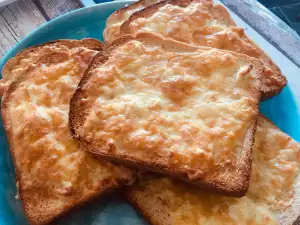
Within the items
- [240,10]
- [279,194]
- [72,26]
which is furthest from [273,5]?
[279,194]

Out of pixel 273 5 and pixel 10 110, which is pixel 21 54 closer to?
pixel 10 110

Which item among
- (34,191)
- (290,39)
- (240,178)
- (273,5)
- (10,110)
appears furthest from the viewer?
(273,5)

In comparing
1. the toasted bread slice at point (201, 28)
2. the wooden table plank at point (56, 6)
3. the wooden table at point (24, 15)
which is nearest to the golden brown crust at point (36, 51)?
the toasted bread slice at point (201, 28)

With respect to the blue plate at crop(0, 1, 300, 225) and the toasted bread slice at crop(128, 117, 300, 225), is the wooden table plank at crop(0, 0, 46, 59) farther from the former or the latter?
the toasted bread slice at crop(128, 117, 300, 225)

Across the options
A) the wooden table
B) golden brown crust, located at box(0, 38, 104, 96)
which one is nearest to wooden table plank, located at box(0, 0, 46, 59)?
the wooden table

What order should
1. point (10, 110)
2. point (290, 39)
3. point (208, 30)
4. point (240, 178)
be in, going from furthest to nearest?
point (290, 39)
point (208, 30)
point (10, 110)
point (240, 178)

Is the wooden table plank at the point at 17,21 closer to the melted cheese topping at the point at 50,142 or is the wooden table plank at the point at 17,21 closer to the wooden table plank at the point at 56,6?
the wooden table plank at the point at 56,6

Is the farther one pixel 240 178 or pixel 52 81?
pixel 52 81
